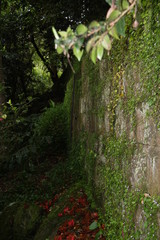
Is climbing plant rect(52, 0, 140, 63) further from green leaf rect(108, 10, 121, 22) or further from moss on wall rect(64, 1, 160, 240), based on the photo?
moss on wall rect(64, 1, 160, 240)

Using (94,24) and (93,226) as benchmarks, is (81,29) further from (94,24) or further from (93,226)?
(93,226)

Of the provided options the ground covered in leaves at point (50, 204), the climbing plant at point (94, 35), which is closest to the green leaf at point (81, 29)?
the climbing plant at point (94, 35)

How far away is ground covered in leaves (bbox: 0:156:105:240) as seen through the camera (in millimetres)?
3861

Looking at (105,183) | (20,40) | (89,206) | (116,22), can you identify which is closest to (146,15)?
(116,22)

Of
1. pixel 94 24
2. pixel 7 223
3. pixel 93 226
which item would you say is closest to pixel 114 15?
pixel 94 24

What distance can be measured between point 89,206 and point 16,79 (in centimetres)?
861

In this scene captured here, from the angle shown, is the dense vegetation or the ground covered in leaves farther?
the ground covered in leaves

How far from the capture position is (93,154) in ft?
14.1

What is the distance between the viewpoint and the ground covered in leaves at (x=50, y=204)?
386cm

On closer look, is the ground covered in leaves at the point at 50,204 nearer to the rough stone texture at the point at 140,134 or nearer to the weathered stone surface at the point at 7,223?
the weathered stone surface at the point at 7,223

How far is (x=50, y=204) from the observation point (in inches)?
211

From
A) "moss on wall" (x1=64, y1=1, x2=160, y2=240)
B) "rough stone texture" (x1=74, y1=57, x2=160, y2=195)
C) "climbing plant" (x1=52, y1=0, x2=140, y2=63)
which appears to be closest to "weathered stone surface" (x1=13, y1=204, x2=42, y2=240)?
"moss on wall" (x1=64, y1=1, x2=160, y2=240)

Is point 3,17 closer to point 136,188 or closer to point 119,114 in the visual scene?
point 119,114

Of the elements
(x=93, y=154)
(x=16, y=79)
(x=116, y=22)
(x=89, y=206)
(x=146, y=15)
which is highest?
(x=16, y=79)
